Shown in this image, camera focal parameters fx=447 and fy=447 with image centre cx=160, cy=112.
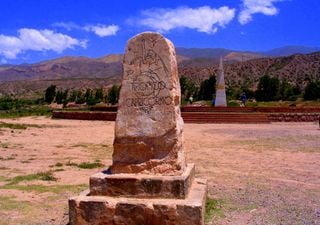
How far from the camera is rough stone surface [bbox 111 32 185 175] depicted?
243 inches

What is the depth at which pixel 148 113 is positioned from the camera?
625 cm

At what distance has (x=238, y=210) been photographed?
268 inches

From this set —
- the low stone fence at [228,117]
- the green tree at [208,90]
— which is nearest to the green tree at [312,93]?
the green tree at [208,90]

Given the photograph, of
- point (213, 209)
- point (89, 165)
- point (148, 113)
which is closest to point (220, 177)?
point (213, 209)

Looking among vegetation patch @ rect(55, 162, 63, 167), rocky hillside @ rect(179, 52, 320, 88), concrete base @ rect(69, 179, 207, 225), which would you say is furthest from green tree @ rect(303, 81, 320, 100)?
concrete base @ rect(69, 179, 207, 225)

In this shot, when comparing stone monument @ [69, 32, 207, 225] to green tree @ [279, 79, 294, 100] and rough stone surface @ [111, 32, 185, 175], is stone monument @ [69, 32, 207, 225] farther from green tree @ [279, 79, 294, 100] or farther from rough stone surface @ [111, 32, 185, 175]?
green tree @ [279, 79, 294, 100]

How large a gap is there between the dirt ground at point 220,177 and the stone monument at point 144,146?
2.35 ft

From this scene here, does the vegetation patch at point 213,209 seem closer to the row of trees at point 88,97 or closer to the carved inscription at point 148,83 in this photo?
the carved inscription at point 148,83

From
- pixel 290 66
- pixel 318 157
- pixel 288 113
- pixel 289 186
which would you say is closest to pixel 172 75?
pixel 289 186

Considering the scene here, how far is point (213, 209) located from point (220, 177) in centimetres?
286

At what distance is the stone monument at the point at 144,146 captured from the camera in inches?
229

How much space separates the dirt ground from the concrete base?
0.58 meters

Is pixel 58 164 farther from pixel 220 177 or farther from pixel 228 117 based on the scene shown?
pixel 228 117

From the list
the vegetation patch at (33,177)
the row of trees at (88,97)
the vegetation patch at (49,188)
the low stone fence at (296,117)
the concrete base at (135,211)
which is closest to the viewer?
the concrete base at (135,211)
